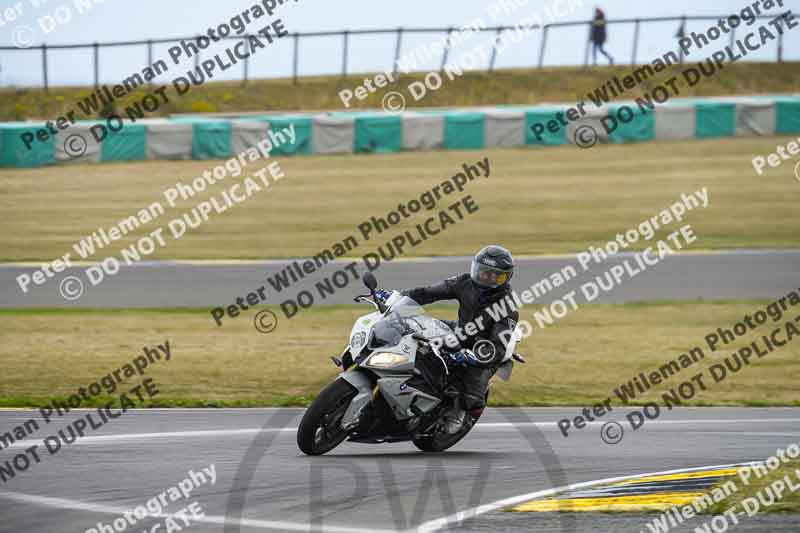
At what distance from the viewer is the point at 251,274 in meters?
21.8

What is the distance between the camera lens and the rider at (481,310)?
10148 mm

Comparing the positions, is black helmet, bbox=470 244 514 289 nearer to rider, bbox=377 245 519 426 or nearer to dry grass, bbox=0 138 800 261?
rider, bbox=377 245 519 426

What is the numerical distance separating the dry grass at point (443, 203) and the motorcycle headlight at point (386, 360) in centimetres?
1458

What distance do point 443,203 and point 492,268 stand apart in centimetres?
1986

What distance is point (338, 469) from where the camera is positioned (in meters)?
8.94

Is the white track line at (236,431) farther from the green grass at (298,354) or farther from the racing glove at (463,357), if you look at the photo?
the racing glove at (463,357)

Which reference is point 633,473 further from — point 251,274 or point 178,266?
point 178,266

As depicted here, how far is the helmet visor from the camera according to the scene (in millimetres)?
10180

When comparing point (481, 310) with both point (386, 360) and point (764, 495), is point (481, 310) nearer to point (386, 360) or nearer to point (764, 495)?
point (386, 360)


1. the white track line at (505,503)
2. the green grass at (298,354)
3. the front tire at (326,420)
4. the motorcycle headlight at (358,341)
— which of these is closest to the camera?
the white track line at (505,503)

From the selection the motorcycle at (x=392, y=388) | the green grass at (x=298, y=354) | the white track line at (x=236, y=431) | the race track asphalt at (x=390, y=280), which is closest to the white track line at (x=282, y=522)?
the motorcycle at (x=392, y=388)

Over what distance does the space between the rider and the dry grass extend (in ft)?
45.2

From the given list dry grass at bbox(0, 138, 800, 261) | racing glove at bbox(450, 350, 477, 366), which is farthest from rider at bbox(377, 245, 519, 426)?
dry grass at bbox(0, 138, 800, 261)

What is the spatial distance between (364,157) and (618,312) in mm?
16337
